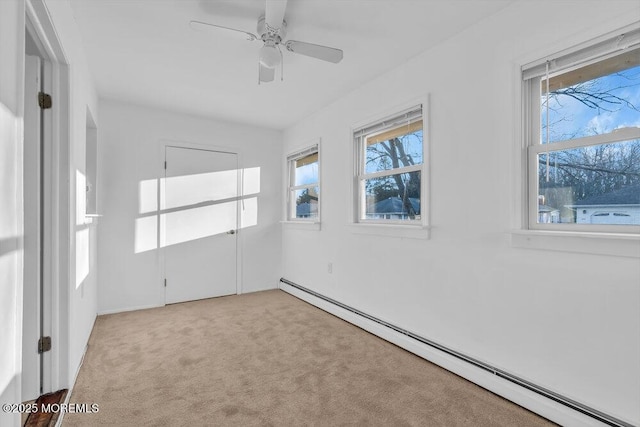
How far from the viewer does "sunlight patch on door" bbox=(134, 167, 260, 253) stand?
3.82 m

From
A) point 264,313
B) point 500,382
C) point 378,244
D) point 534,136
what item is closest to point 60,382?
point 264,313

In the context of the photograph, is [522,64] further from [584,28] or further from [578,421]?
[578,421]

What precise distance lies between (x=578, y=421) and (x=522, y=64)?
2012 mm

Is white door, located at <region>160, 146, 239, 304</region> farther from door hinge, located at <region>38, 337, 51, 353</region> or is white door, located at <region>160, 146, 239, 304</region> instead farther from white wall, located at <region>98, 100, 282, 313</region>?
door hinge, located at <region>38, 337, 51, 353</region>

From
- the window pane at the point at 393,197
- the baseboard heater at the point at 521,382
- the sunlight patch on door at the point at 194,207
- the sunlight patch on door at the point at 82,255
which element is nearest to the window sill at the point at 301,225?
the sunlight patch on door at the point at 194,207

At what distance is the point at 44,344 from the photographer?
1878 mm

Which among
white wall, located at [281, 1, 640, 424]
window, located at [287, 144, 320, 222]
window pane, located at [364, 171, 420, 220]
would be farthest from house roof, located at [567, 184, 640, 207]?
window, located at [287, 144, 320, 222]

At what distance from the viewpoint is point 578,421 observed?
165cm

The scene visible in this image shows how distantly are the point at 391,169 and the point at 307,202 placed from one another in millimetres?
1663

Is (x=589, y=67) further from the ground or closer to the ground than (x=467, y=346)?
further from the ground

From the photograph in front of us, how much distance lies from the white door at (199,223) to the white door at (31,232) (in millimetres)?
2093

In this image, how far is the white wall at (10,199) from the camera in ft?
3.31

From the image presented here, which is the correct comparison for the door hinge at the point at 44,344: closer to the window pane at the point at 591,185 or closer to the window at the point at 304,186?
the window at the point at 304,186

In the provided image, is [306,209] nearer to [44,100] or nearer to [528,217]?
[528,217]
